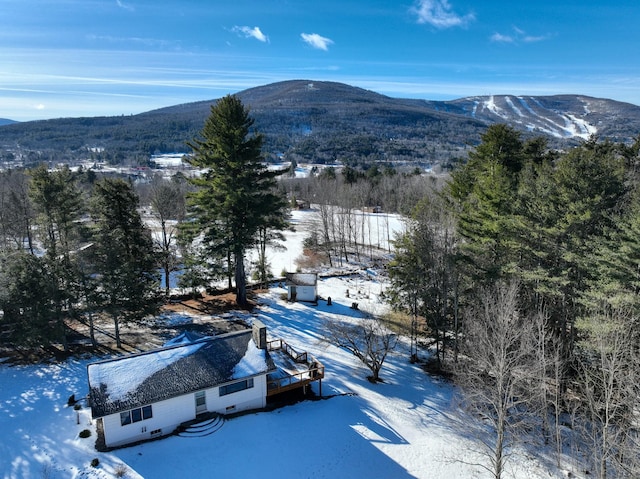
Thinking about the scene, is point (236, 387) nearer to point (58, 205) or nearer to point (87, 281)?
point (87, 281)

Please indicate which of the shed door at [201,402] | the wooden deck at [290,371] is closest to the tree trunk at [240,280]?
the wooden deck at [290,371]

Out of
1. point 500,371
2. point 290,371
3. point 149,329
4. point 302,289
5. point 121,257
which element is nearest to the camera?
point 500,371

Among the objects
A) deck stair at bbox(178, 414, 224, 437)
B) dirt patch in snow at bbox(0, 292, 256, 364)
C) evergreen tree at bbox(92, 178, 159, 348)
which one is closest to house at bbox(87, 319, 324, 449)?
deck stair at bbox(178, 414, 224, 437)

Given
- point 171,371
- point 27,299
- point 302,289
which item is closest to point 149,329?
point 27,299

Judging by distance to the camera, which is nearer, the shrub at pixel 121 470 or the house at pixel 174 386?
the shrub at pixel 121 470

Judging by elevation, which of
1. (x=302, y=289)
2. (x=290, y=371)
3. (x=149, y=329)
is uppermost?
(x=302, y=289)

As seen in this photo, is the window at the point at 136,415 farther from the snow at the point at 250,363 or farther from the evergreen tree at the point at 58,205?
the evergreen tree at the point at 58,205
